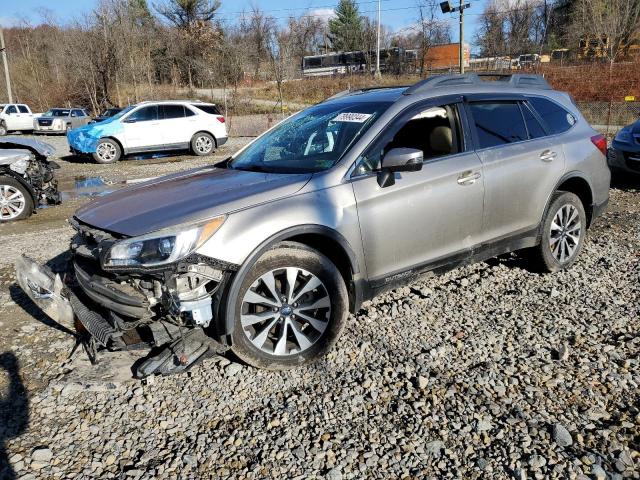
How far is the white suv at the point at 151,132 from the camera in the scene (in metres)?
15.8

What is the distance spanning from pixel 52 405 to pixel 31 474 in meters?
0.62

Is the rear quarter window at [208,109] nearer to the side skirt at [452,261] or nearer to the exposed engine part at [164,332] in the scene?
the side skirt at [452,261]

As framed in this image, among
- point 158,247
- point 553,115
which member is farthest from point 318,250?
point 553,115

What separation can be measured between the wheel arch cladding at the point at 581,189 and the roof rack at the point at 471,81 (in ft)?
3.07

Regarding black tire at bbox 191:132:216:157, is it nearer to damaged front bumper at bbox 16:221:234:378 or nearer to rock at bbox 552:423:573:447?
damaged front bumper at bbox 16:221:234:378

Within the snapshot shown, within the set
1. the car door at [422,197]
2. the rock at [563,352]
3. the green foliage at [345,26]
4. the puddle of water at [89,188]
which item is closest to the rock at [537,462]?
the rock at [563,352]

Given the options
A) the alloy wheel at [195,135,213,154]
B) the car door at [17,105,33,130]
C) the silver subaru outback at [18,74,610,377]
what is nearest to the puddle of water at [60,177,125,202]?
the alloy wheel at [195,135,213,154]

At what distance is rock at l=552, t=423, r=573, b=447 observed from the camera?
8.74 ft

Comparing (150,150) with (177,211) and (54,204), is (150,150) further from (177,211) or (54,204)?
(177,211)

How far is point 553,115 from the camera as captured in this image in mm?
5000

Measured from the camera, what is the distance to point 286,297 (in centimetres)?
330

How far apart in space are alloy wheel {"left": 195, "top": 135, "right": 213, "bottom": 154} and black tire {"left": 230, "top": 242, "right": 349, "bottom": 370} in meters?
A: 14.7

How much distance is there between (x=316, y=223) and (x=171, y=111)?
14503mm

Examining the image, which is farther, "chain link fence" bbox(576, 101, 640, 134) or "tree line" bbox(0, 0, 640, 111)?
"tree line" bbox(0, 0, 640, 111)
